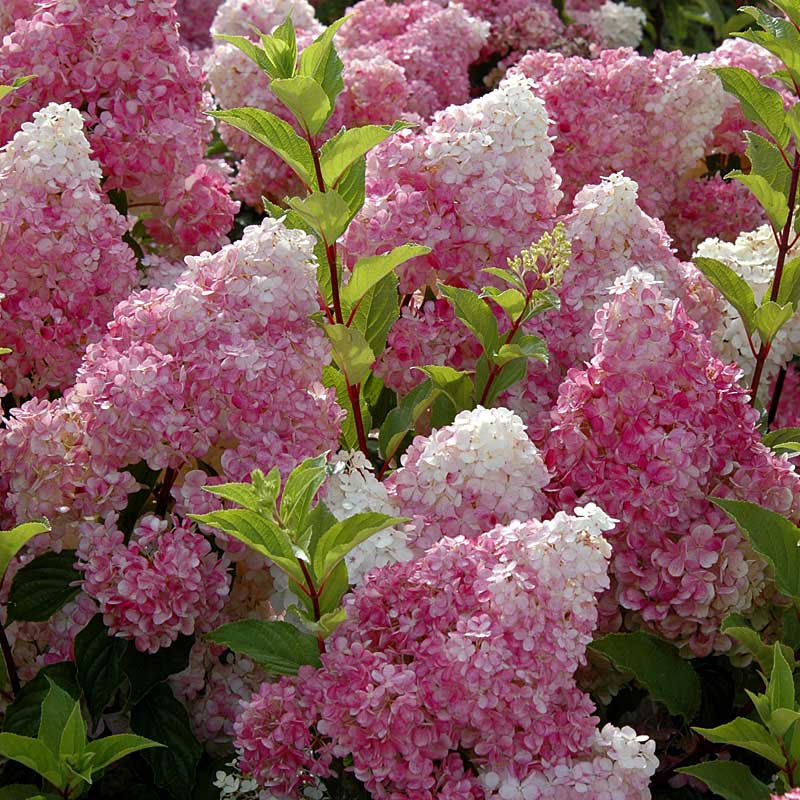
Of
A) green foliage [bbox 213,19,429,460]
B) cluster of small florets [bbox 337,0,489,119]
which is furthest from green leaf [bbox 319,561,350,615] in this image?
cluster of small florets [bbox 337,0,489,119]

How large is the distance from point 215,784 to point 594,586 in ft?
1.48

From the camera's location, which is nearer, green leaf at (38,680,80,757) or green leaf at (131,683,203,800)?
green leaf at (38,680,80,757)

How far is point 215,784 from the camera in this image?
134 cm

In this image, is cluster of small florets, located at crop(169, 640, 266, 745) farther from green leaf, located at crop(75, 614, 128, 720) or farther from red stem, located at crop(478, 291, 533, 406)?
red stem, located at crop(478, 291, 533, 406)

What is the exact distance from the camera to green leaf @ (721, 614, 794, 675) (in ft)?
4.24

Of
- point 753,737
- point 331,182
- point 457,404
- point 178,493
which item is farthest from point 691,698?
point 331,182

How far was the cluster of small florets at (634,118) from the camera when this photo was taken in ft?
7.08

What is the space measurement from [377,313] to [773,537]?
56 centimetres

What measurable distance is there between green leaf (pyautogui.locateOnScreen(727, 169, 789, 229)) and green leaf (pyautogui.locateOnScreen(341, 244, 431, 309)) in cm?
42

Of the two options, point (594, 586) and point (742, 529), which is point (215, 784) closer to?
point (594, 586)

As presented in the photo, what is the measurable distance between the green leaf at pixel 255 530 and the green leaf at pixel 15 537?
0.19 meters

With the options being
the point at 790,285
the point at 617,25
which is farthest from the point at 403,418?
the point at 617,25

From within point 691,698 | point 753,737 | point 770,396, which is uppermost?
point 753,737

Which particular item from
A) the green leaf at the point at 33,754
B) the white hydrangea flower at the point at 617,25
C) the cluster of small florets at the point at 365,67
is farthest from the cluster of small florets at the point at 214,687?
the white hydrangea flower at the point at 617,25
